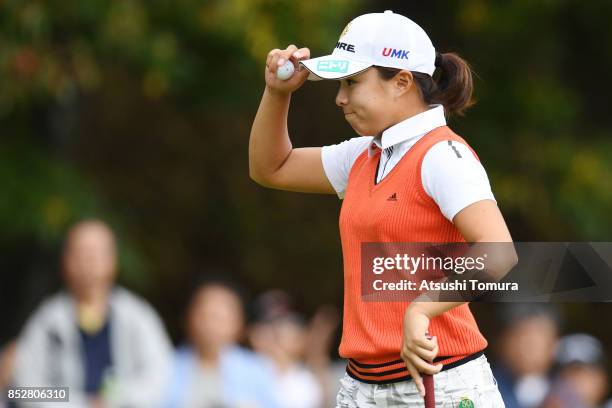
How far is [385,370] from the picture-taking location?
3674mm

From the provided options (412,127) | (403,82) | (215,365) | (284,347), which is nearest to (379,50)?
(403,82)

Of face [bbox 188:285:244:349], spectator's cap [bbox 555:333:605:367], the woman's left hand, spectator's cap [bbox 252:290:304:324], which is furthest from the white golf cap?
spectator's cap [bbox 252:290:304:324]

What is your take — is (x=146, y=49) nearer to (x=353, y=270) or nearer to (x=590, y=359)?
(x=590, y=359)

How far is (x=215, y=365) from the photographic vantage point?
686 centimetres

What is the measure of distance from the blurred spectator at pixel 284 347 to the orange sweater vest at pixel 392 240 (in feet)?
14.9

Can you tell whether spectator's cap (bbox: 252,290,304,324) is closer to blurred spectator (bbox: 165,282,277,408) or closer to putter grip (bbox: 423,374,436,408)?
blurred spectator (bbox: 165,282,277,408)

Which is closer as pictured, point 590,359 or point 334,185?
point 334,185

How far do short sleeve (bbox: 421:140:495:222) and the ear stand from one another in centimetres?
25

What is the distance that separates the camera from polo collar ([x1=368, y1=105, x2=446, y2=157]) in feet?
12.2

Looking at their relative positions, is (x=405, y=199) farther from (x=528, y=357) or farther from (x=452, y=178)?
(x=528, y=357)

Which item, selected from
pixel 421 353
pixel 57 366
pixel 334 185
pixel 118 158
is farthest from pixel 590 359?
pixel 118 158

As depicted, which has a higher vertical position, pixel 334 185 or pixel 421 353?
pixel 334 185

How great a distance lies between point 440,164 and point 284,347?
5286 millimetres

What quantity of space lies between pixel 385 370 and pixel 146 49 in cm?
537
